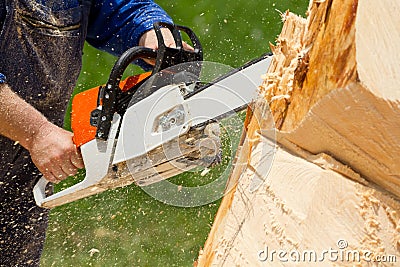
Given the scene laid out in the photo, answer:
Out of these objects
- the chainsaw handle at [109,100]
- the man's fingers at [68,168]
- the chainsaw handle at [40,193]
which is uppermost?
the chainsaw handle at [109,100]

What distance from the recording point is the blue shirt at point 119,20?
224cm

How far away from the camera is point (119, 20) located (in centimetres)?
232

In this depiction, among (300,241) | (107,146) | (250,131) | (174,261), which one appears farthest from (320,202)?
(174,261)

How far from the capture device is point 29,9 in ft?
6.87

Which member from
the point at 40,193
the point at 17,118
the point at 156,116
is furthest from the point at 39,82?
the point at 156,116

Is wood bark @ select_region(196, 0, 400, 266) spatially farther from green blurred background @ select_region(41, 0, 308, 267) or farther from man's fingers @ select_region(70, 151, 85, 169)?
green blurred background @ select_region(41, 0, 308, 267)

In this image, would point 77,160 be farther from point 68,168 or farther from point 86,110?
point 86,110

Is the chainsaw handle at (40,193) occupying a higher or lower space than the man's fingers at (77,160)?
lower

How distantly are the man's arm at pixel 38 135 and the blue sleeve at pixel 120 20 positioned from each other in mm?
513

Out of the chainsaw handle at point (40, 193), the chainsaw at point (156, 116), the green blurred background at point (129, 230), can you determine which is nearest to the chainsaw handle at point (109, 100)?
the chainsaw at point (156, 116)

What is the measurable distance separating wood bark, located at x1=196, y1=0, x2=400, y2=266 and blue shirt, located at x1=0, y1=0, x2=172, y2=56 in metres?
0.96

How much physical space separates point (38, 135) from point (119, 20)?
24.3 inches

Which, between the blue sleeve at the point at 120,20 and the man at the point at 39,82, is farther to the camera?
the blue sleeve at the point at 120,20

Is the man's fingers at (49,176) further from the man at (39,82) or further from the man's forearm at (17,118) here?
the man's forearm at (17,118)
